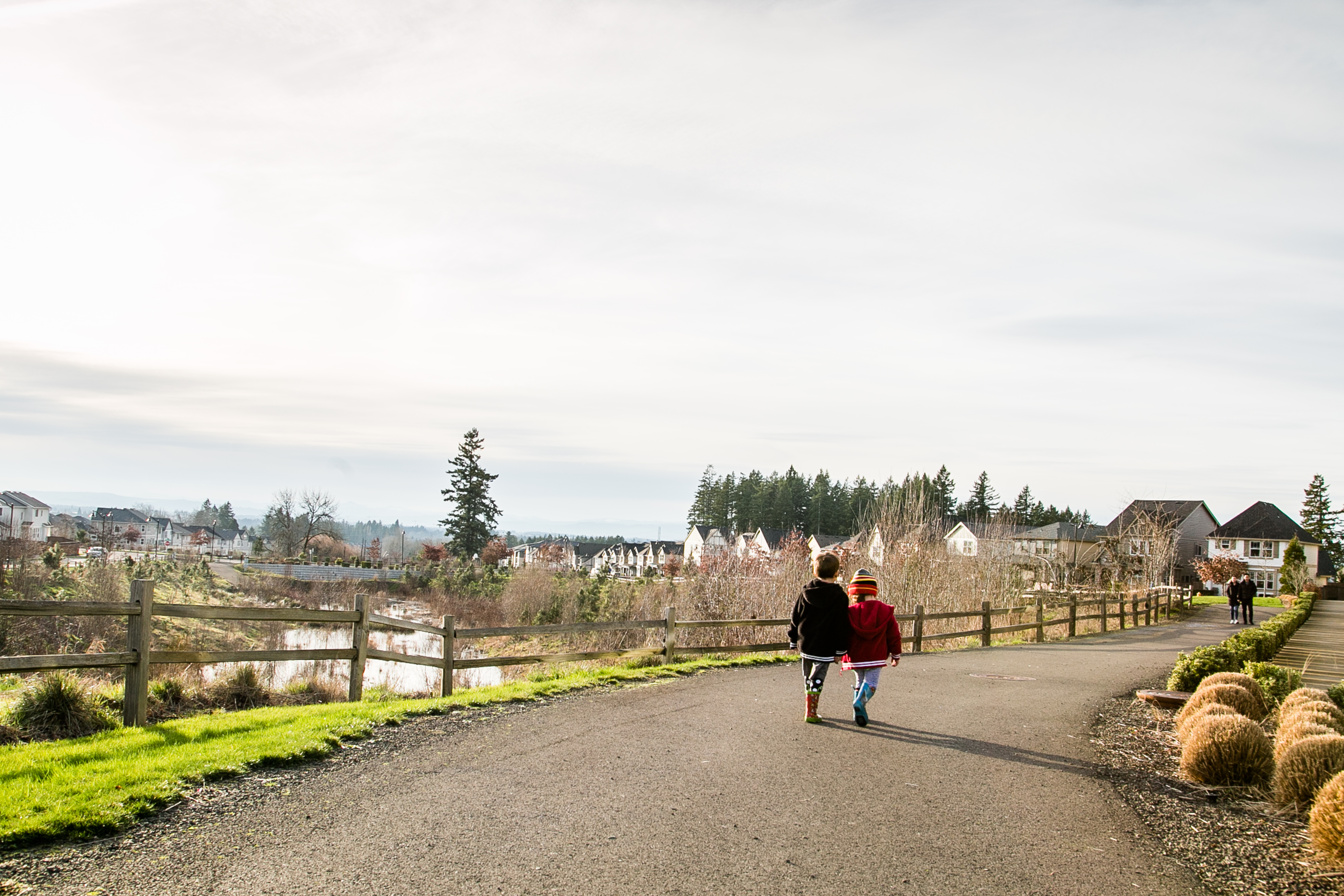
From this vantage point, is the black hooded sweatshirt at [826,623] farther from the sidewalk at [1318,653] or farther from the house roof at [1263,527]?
the house roof at [1263,527]

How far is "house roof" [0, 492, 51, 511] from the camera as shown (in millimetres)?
67375

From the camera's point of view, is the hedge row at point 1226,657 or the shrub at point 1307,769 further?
the hedge row at point 1226,657

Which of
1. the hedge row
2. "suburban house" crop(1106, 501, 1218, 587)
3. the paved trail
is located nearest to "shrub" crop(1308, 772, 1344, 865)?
the paved trail

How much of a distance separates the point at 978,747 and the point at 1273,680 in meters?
4.95

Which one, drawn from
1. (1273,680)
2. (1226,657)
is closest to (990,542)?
(1226,657)

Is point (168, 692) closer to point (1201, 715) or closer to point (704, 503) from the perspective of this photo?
point (1201, 715)

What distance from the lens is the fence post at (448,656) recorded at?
10734 mm

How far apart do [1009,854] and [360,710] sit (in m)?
6.68

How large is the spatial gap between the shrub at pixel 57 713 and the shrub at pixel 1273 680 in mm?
12709

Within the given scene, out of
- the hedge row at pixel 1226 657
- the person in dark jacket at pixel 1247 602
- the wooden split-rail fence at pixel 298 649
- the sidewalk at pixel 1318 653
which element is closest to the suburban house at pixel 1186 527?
the person in dark jacket at pixel 1247 602

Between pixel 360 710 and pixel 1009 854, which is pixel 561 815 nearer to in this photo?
pixel 1009 854

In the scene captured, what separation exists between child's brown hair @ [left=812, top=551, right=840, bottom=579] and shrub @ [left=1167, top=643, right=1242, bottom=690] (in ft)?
21.9

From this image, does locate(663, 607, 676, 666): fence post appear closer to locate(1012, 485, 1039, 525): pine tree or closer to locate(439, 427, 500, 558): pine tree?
locate(439, 427, 500, 558): pine tree

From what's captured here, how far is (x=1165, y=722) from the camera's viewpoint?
10.4 metres
